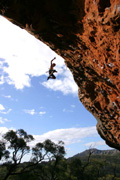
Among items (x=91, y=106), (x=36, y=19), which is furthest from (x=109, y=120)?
(x=36, y=19)

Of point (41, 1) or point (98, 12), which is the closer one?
point (98, 12)

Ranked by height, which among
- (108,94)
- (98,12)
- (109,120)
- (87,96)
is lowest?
(109,120)

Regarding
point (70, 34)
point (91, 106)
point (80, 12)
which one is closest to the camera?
point (80, 12)

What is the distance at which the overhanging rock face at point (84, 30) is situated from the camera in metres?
5.04

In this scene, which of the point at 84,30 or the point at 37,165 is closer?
the point at 84,30

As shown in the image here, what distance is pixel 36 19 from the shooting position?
21.4ft

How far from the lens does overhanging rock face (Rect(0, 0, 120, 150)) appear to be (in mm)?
5043

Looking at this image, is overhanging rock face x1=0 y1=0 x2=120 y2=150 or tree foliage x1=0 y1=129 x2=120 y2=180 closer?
overhanging rock face x1=0 y1=0 x2=120 y2=150

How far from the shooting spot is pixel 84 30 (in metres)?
6.21

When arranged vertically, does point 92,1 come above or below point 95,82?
above

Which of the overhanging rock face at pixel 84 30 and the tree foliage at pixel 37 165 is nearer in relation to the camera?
the overhanging rock face at pixel 84 30

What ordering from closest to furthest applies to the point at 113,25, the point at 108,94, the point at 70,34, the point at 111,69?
1. the point at 113,25
2. the point at 111,69
3. the point at 70,34
4. the point at 108,94

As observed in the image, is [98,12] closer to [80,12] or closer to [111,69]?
[80,12]

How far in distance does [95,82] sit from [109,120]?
2.96m
